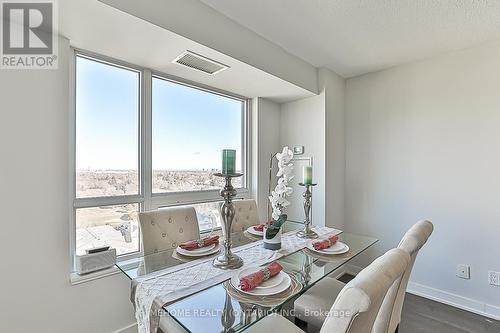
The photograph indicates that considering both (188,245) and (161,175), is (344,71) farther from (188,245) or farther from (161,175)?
(188,245)

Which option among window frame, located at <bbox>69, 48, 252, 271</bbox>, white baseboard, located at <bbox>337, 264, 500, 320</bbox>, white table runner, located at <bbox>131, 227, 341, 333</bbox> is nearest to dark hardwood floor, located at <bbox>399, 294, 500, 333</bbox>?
white baseboard, located at <bbox>337, 264, 500, 320</bbox>

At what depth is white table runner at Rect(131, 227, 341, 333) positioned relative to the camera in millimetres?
1086

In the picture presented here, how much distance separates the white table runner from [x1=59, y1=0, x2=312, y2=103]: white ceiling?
1539 mm

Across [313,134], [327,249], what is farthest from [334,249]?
[313,134]

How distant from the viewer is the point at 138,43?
177 centimetres

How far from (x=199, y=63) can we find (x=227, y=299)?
1.85 meters

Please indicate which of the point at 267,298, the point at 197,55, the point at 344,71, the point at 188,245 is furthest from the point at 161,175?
the point at 344,71

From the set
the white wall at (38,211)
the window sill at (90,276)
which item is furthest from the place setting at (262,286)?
the white wall at (38,211)

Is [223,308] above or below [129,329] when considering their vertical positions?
above

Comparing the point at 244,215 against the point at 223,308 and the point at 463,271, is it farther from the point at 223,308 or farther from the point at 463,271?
the point at 463,271

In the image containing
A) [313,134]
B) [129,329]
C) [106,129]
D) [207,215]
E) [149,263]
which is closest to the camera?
[149,263]

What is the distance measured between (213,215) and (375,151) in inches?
83.3

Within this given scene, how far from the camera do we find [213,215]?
276 cm

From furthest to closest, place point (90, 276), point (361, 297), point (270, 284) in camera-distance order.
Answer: point (90, 276), point (270, 284), point (361, 297)
